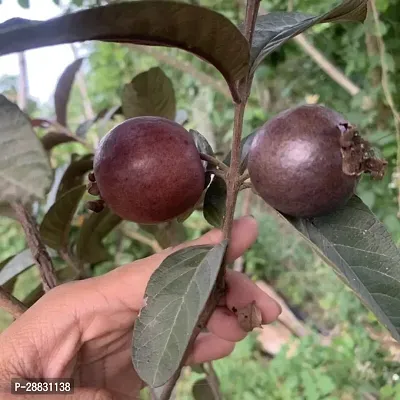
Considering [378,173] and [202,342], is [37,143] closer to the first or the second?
[378,173]

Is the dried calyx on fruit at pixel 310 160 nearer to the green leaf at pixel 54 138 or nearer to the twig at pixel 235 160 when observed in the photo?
the twig at pixel 235 160

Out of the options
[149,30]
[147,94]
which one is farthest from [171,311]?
[147,94]

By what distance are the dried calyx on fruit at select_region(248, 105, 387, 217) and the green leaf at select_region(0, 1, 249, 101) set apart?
66mm

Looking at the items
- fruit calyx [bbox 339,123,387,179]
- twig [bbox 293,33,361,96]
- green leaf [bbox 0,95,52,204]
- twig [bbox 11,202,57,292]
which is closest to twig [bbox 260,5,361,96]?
twig [bbox 293,33,361,96]

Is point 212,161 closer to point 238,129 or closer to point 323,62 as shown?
point 238,129

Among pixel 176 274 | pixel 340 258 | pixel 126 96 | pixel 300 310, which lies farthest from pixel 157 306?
pixel 300 310

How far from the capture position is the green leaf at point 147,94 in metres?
0.98

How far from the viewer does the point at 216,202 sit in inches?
25.1

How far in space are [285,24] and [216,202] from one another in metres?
0.21

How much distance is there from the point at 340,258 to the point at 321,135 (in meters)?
0.12

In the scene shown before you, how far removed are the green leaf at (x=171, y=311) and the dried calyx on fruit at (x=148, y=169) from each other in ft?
0.19

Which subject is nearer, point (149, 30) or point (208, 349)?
point (149, 30)

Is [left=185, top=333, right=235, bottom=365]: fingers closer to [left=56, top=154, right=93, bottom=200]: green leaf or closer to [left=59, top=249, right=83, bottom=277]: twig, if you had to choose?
[left=59, top=249, right=83, bottom=277]: twig

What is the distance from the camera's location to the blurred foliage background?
1729 millimetres
